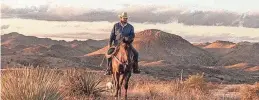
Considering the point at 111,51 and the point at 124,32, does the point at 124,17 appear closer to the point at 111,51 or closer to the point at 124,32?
the point at 124,32

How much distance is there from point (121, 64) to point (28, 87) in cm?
623

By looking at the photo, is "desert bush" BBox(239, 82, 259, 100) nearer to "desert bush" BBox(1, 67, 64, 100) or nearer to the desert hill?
"desert bush" BBox(1, 67, 64, 100)

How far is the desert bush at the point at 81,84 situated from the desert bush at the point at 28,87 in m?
6.40

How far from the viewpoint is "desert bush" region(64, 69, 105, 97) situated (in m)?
16.8

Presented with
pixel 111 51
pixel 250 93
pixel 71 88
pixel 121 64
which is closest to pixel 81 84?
pixel 71 88

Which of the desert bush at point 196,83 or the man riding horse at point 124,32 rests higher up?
the man riding horse at point 124,32

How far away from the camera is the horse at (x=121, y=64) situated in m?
15.6

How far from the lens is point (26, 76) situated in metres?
9.88

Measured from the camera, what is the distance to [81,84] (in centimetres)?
1688

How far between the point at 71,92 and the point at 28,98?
7.08 m

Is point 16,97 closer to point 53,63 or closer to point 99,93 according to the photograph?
point 99,93

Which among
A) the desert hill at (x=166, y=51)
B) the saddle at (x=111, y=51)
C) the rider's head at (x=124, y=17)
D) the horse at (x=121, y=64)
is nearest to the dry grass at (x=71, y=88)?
the horse at (x=121, y=64)

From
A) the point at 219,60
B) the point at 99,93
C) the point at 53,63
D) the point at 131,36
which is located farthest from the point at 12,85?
the point at 219,60

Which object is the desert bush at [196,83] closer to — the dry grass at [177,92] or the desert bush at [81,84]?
the dry grass at [177,92]
